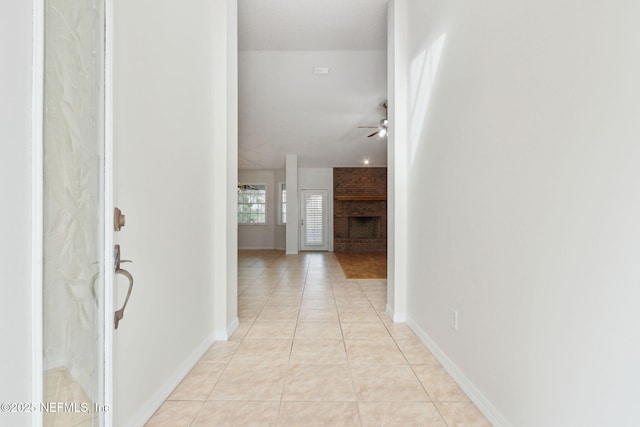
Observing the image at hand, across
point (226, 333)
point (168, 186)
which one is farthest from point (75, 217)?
point (226, 333)

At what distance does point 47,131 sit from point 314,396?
166cm

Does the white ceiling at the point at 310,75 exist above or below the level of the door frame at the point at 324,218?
above

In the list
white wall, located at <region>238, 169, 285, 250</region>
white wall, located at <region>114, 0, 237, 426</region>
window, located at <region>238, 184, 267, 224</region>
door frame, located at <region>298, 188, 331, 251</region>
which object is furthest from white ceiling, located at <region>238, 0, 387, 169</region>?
window, located at <region>238, 184, 267, 224</region>

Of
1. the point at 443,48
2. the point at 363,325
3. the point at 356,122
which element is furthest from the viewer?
the point at 356,122

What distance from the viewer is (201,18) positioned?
7.69 feet

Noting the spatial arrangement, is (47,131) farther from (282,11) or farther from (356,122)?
(356,122)

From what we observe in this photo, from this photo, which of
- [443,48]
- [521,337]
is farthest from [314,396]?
[443,48]

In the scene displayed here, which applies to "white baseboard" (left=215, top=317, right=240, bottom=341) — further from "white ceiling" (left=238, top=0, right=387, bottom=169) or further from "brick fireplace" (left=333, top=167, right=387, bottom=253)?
"brick fireplace" (left=333, top=167, right=387, bottom=253)

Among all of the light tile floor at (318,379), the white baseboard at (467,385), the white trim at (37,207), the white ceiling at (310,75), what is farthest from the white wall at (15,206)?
the white ceiling at (310,75)

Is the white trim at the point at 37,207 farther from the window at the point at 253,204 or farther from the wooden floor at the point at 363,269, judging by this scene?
the window at the point at 253,204

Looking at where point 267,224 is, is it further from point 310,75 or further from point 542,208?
point 542,208

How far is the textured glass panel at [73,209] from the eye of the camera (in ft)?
2.65

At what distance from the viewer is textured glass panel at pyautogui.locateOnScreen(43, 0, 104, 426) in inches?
31.9

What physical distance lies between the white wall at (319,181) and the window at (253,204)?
1.36 meters
